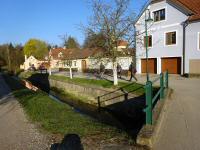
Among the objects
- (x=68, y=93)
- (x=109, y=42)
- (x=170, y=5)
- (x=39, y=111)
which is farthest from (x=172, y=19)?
(x=39, y=111)

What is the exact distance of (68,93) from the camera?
29.5 metres

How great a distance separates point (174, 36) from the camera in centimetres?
3070

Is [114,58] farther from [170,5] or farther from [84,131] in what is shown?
[84,131]

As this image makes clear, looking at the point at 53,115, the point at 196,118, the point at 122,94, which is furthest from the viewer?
the point at 122,94

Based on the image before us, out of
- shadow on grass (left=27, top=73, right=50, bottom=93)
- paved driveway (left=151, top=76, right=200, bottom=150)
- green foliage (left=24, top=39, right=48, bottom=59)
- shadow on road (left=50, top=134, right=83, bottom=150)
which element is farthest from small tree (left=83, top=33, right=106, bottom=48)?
green foliage (left=24, top=39, right=48, bottom=59)

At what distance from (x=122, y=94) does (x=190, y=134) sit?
11498 mm

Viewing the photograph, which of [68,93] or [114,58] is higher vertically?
[114,58]

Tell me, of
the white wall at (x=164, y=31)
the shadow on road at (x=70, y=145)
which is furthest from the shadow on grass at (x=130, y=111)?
the white wall at (x=164, y=31)

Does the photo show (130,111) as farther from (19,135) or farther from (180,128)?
(19,135)

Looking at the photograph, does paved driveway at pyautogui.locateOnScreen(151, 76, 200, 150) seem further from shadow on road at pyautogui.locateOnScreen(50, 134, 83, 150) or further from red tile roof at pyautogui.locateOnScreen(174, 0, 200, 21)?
red tile roof at pyautogui.locateOnScreen(174, 0, 200, 21)

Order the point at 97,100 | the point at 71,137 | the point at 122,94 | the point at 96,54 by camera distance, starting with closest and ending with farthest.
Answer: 1. the point at 71,137
2. the point at 122,94
3. the point at 97,100
4. the point at 96,54

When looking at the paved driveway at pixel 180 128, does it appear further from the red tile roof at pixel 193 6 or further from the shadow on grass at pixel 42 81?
the shadow on grass at pixel 42 81

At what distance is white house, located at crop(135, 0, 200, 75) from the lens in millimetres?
28250

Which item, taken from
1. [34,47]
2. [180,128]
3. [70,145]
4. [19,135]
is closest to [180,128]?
[180,128]
